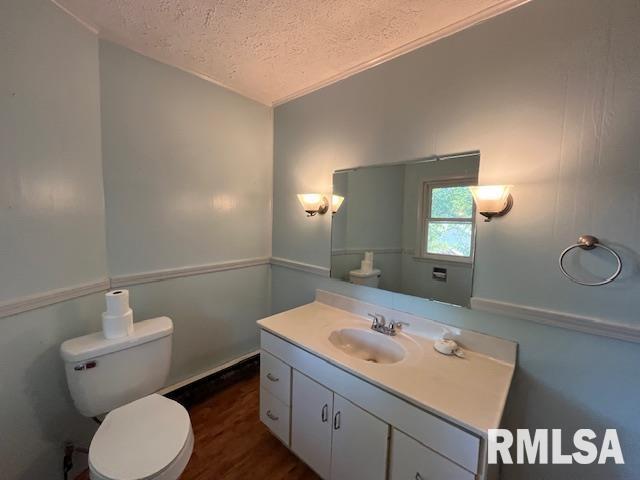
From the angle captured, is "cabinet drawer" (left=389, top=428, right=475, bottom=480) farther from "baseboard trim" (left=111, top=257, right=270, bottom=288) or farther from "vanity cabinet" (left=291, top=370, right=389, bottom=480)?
"baseboard trim" (left=111, top=257, right=270, bottom=288)

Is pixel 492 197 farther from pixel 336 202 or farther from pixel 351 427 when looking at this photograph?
pixel 351 427

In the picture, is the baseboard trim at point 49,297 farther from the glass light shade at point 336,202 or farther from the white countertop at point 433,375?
the glass light shade at point 336,202

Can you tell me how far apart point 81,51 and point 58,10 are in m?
0.16

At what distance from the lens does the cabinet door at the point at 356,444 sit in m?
1.05

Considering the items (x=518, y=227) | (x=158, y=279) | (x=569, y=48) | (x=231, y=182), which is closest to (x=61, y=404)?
(x=158, y=279)

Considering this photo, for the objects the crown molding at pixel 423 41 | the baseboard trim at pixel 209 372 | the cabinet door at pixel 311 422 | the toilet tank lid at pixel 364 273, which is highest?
the crown molding at pixel 423 41

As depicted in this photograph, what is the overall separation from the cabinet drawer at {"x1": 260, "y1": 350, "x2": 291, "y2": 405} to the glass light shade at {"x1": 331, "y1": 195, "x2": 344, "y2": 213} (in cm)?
103

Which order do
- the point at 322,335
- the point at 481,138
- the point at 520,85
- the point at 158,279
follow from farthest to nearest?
the point at 158,279
the point at 322,335
the point at 481,138
the point at 520,85

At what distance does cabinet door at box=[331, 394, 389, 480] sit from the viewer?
1053 mm

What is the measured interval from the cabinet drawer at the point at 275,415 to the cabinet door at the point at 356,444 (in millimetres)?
336

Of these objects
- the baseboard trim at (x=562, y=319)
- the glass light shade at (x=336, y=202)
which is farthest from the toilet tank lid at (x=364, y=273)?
the baseboard trim at (x=562, y=319)

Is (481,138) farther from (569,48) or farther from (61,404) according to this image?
(61,404)

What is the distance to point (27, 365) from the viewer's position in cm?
117

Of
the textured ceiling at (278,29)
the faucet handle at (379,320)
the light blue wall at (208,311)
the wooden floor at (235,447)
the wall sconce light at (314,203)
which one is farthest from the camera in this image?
the wall sconce light at (314,203)
